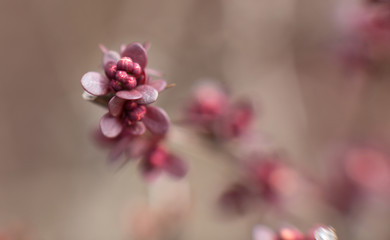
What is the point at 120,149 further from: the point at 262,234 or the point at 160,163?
the point at 262,234

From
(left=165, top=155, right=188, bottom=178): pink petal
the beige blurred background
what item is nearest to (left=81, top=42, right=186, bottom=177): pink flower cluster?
(left=165, top=155, right=188, bottom=178): pink petal

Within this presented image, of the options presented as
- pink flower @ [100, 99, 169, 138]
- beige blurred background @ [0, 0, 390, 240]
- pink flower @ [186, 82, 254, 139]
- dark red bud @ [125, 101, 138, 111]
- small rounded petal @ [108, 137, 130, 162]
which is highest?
dark red bud @ [125, 101, 138, 111]

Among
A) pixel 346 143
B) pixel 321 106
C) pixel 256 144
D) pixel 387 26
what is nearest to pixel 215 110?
pixel 256 144

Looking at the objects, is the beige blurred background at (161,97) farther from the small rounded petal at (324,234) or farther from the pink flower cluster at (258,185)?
the small rounded petal at (324,234)

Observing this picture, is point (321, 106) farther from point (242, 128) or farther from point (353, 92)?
point (242, 128)

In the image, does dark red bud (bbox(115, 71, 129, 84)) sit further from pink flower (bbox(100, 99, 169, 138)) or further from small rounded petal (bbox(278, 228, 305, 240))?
small rounded petal (bbox(278, 228, 305, 240))

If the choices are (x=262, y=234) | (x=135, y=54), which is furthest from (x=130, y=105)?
(x=262, y=234)
